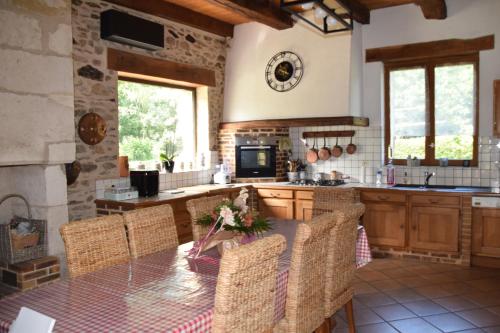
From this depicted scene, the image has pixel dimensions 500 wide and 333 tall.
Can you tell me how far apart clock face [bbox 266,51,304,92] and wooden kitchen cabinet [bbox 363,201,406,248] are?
1.86m

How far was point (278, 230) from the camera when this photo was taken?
320cm

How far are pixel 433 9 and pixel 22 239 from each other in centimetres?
480

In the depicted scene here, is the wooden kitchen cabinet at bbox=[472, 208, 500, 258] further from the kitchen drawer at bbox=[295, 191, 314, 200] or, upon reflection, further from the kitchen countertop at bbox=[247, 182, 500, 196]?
the kitchen drawer at bbox=[295, 191, 314, 200]

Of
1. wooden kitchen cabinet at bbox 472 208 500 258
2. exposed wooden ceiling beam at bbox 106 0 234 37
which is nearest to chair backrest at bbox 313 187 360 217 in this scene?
wooden kitchen cabinet at bbox 472 208 500 258

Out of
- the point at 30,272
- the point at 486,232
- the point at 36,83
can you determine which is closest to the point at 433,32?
the point at 486,232

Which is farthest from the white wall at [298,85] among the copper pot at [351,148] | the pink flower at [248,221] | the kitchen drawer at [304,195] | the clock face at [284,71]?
the pink flower at [248,221]

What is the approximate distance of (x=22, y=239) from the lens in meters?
3.36

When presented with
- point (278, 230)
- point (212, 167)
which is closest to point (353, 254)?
point (278, 230)

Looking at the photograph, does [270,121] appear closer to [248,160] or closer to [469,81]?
[248,160]

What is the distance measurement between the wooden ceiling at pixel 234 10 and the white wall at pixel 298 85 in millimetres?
245

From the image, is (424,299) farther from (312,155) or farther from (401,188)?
(312,155)

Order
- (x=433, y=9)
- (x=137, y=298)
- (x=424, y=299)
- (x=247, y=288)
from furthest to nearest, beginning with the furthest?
1. (x=433, y=9)
2. (x=424, y=299)
3. (x=137, y=298)
4. (x=247, y=288)

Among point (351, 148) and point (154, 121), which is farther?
point (351, 148)

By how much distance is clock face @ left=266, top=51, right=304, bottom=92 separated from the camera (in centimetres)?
570
